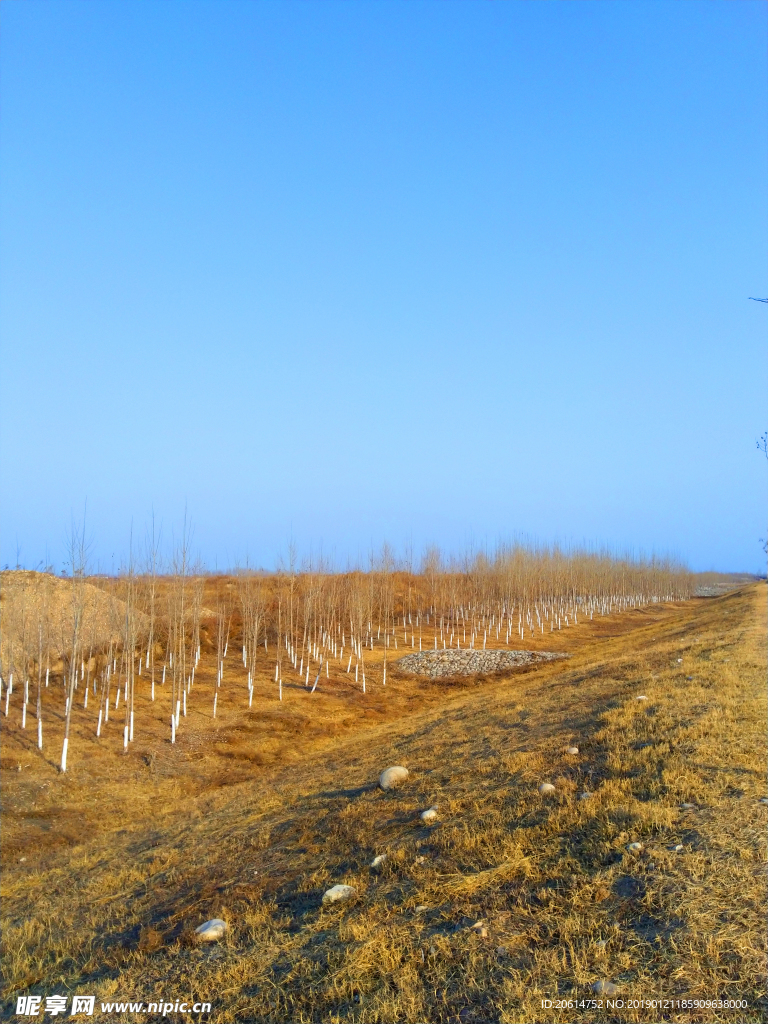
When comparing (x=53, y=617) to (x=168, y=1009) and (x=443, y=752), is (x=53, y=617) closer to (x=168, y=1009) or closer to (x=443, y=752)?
(x=443, y=752)

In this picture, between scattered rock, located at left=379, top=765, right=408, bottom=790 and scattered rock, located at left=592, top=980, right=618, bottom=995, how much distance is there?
5.16 meters

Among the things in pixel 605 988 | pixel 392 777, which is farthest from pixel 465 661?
pixel 605 988

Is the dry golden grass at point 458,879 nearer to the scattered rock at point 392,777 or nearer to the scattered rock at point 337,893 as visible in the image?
the scattered rock at point 337,893

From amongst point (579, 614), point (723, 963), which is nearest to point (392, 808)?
point (723, 963)

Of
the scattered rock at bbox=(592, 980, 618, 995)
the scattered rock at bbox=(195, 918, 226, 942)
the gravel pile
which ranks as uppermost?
the scattered rock at bbox=(592, 980, 618, 995)

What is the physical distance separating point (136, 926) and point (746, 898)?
5.11m

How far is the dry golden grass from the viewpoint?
3.83m

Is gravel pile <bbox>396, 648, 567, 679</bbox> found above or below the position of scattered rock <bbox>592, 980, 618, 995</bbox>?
below

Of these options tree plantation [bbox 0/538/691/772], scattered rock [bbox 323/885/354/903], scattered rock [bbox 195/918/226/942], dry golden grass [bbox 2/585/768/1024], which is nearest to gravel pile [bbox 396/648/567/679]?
tree plantation [bbox 0/538/691/772]

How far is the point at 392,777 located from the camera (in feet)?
28.9

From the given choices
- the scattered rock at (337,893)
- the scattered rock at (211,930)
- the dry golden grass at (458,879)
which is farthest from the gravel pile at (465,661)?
the scattered rock at (211,930)

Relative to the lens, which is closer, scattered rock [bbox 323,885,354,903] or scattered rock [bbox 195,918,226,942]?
scattered rock [bbox 195,918,226,942]

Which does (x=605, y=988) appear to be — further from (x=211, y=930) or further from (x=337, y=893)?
(x=211, y=930)

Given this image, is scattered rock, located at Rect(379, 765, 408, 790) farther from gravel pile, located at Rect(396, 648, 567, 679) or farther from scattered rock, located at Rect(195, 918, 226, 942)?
gravel pile, located at Rect(396, 648, 567, 679)
